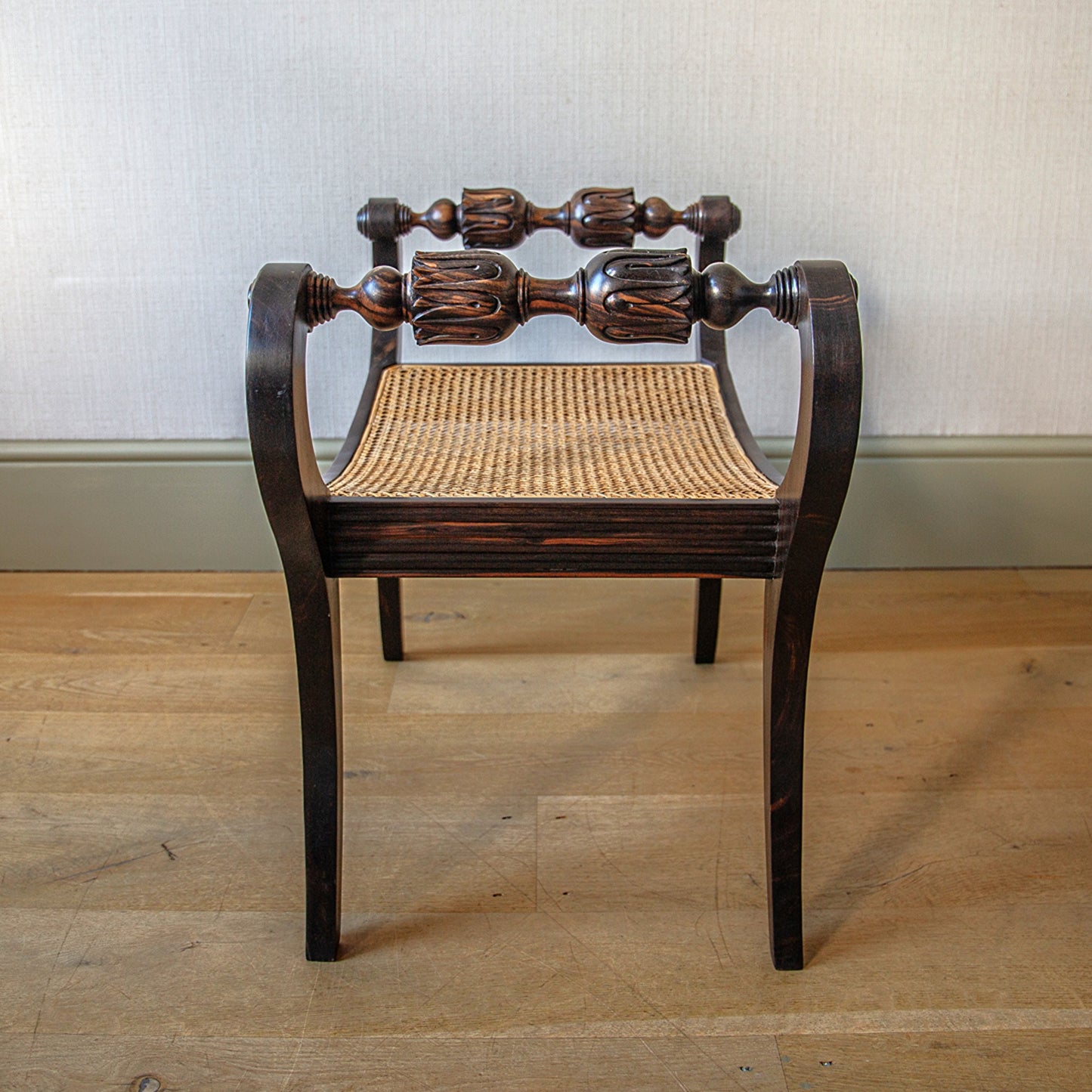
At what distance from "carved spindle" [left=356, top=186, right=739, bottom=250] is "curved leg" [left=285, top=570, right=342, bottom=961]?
495 mm

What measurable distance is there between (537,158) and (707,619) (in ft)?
2.11

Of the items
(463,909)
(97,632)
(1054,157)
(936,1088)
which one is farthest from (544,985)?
(1054,157)

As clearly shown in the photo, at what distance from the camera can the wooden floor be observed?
81cm

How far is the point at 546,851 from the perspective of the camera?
40.4 inches

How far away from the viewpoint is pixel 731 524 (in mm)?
821

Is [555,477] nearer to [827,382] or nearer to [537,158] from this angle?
[827,382]

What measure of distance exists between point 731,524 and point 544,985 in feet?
1.26

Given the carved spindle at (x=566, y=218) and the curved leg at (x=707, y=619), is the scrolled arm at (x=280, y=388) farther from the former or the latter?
the curved leg at (x=707, y=619)

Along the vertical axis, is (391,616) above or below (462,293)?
below

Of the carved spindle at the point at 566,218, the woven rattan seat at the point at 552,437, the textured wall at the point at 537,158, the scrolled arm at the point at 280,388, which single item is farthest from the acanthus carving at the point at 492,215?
the scrolled arm at the point at 280,388

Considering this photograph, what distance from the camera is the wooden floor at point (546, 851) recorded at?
31.8 inches

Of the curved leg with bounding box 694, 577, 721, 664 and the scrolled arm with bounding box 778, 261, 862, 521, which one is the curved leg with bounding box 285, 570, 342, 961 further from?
the curved leg with bounding box 694, 577, 721, 664

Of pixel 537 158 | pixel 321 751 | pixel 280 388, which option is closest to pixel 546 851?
pixel 321 751

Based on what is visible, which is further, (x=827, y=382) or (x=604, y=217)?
(x=604, y=217)
